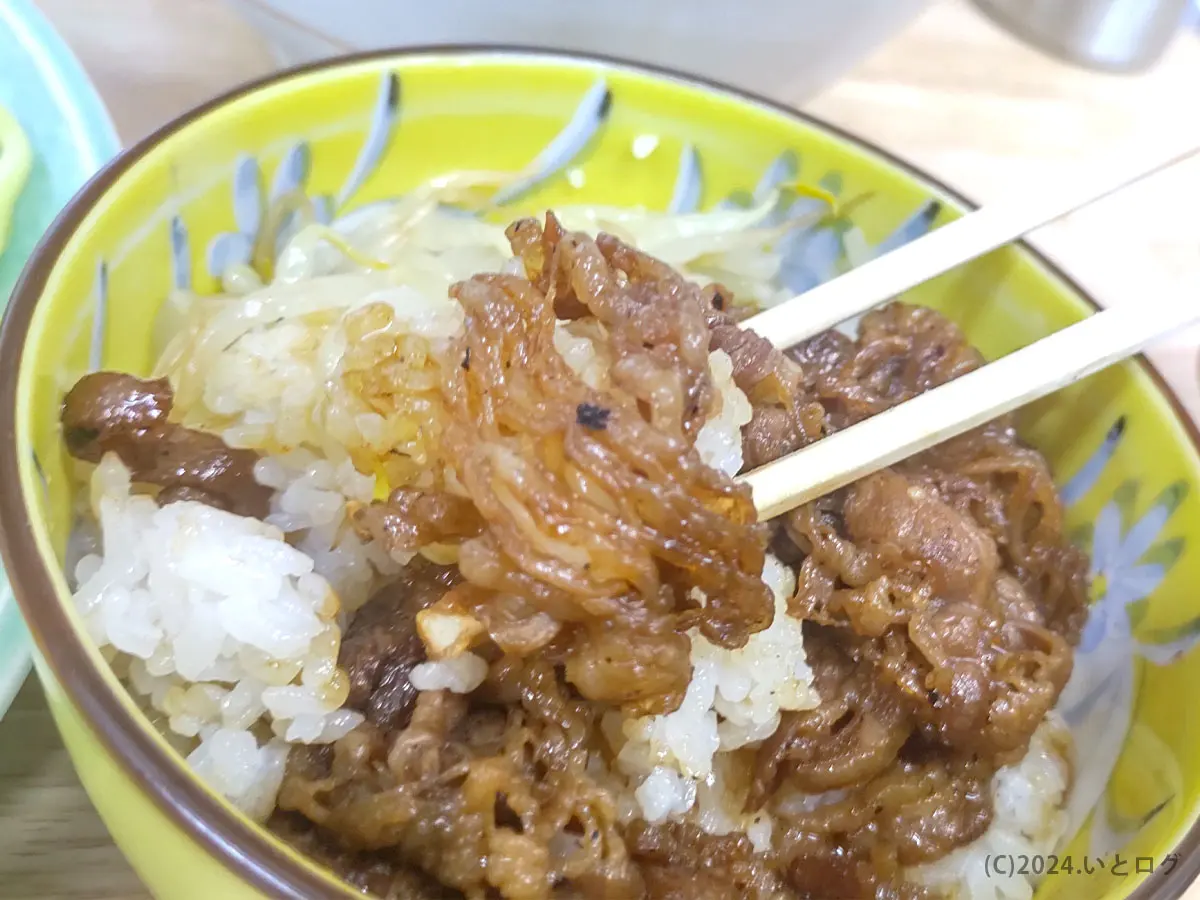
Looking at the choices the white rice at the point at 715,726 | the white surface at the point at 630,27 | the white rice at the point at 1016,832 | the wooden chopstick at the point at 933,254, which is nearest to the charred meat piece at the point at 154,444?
the white rice at the point at 715,726

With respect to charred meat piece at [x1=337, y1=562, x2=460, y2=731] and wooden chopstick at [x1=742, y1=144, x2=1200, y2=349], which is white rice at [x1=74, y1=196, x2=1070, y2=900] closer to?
charred meat piece at [x1=337, y1=562, x2=460, y2=731]

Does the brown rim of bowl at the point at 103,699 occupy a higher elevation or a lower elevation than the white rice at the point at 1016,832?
A: higher

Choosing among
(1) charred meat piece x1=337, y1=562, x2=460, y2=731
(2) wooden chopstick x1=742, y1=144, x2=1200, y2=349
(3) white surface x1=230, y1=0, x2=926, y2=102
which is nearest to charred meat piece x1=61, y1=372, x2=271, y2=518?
(1) charred meat piece x1=337, y1=562, x2=460, y2=731

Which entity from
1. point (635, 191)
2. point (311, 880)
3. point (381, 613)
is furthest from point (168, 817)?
point (635, 191)

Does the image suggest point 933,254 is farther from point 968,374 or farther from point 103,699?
point 103,699

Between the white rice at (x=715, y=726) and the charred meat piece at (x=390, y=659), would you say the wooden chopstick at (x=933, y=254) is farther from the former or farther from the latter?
the charred meat piece at (x=390, y=659)

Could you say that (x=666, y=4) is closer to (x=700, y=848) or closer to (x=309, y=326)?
(x=309, y=326)
